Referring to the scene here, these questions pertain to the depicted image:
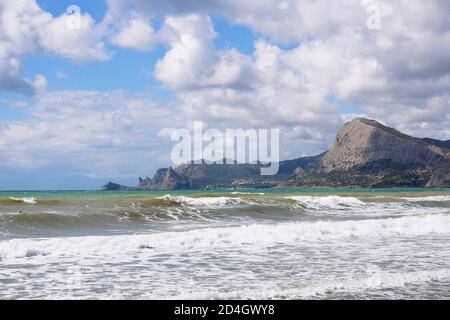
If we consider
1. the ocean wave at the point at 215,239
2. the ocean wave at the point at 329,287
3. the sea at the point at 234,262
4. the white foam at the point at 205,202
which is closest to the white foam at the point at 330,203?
the white foam at the point at 205,202

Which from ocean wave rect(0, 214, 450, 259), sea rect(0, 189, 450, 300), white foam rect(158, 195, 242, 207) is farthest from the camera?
white foam rect(158, 195, 242, 207)

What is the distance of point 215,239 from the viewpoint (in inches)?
725

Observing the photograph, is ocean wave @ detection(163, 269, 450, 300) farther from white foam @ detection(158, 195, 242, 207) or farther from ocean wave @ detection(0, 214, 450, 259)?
white foam @ detection(158, 195, 242, 207)

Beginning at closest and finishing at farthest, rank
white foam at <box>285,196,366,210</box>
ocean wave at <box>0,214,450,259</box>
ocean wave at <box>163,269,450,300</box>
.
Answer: ocean wave at <box>163,269,450,300</box> → ocean wave at <box>0,214,450,259</box> → white foam at <box>285,196,366,210</box>

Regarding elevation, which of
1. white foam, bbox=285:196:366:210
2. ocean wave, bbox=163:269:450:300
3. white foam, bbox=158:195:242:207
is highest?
white foam, bbox=158:195:242:207

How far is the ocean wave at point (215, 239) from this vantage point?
15820 millimetres

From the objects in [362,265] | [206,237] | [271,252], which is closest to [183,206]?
[206,237]

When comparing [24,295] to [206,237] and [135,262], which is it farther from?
[206,237]

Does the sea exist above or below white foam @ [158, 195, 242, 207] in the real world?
below

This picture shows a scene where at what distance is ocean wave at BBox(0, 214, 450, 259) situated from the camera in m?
15.8

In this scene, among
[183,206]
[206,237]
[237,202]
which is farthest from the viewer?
[237,202]

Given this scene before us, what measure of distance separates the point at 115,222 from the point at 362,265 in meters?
18.1

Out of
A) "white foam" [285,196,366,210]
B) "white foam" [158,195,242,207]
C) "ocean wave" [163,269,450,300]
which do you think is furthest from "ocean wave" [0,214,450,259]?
"white foam" [285,196,366,210]
